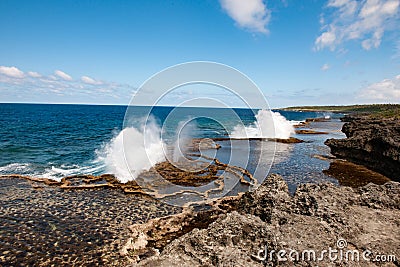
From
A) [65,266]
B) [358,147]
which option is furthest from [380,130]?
[65,266]

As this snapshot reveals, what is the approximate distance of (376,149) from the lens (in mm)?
20812

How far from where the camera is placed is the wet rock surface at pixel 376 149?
1844 centimetres

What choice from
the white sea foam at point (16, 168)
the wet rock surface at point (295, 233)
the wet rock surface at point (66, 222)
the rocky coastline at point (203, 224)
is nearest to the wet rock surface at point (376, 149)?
the rocky coastline at point (203, 224)

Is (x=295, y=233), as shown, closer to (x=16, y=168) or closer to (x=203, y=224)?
(x=203, y=224)

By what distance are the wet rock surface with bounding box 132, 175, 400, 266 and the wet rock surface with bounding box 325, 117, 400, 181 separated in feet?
45.7

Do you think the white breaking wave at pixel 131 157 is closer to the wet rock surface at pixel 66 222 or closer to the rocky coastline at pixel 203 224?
the rocky coastline at pixel 203 224

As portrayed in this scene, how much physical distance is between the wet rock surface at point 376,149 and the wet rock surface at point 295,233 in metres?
13.9

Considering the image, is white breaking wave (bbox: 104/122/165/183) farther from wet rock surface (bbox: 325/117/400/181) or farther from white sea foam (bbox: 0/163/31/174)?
wet rock surface (bbox: 325/117/400/181)

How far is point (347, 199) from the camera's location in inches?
297

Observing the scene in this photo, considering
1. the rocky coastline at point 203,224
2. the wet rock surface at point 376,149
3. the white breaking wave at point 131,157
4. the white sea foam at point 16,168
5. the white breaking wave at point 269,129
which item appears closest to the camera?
the rocky coastline at point 203,224

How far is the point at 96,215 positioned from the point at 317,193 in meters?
10.2

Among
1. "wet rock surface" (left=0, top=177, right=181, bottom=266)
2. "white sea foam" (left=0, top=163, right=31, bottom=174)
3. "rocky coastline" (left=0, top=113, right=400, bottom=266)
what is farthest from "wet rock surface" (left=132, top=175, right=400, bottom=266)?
"white sea foam" (left=0, top=163, right=31, bottom=174)

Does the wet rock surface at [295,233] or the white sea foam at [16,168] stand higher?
the wet rock surface at [295,233]

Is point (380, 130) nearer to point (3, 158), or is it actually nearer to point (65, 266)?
point (65, 266)
